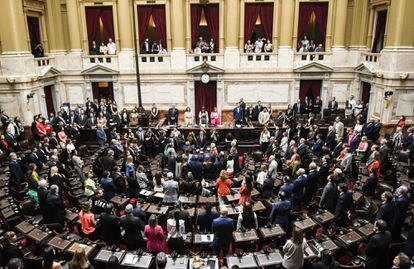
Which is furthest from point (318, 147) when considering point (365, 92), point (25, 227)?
point (25, 227)

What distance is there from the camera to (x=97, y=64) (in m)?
20.7

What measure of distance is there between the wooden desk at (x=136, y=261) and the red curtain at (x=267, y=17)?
17539 millimetres

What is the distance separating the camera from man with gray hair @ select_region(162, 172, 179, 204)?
9086mm

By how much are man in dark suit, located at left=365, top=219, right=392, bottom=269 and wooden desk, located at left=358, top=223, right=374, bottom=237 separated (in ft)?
3.02

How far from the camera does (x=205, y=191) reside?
1018cm

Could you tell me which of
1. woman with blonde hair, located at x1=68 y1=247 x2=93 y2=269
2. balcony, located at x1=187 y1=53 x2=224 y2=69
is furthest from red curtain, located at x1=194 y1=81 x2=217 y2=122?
woman with blonde hair, located at x1=68 y1=247 x2=93 y2=269

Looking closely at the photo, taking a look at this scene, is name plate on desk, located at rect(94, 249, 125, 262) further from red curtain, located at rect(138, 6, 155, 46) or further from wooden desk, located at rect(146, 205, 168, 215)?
red curtain, located at rect(138, 6, 155, 46)

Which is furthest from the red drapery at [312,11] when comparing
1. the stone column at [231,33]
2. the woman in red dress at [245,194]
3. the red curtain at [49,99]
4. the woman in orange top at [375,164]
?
the red curtain at [49,99]

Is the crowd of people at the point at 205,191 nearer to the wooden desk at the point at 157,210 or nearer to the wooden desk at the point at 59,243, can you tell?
the wooden desk at the point at 157,210

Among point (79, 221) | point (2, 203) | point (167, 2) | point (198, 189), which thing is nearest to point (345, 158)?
point (198, 189)

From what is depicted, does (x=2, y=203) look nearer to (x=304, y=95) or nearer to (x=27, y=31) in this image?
(x=27, y=31)

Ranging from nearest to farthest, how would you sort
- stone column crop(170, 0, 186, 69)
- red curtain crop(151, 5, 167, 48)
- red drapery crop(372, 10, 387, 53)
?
1. red drapery crop(372, 10, 387, 53)
2. stone column crop(170, 0, 186, 69)
3. red curtain crop(151, 5, 167, 48)

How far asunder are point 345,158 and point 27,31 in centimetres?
1741

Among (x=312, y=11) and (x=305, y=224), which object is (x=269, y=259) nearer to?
(x=305, y=224)
